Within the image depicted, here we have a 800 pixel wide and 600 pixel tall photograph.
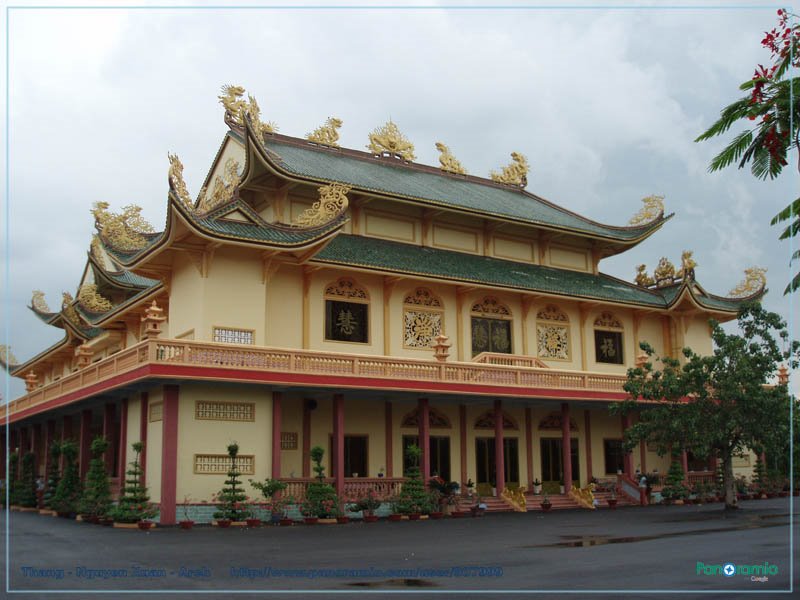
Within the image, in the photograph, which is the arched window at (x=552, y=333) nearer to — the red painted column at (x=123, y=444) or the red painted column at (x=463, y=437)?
the red painted column at (x=463, y=437)

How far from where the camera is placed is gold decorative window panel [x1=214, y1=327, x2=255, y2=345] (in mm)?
25844

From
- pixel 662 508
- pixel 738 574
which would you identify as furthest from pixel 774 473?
pixel 738 574

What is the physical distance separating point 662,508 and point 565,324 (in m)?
8.79

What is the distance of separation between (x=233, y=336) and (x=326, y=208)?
201 inches

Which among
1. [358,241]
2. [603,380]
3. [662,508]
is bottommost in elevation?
[662,508]

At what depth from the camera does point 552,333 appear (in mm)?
34719

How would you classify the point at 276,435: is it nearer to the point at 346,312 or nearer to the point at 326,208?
the point at 346,312

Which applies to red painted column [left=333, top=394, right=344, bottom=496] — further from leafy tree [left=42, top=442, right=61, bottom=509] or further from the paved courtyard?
leafy tree [left=42, top=442, right=61, bottom=509]

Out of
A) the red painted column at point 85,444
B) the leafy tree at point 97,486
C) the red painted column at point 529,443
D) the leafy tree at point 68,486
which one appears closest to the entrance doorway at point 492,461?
the red painted column at point 529,443

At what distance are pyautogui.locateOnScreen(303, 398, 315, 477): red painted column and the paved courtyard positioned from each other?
4.64m

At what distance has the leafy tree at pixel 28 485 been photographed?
34344mm

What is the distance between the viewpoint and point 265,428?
24859 mm

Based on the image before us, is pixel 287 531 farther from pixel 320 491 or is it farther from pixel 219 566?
pixel 219 566

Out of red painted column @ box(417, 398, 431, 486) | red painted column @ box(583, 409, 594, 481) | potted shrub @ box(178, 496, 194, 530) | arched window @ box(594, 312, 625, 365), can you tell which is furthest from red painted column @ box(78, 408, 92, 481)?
arched window @ box(594, 312, 625, 365)
